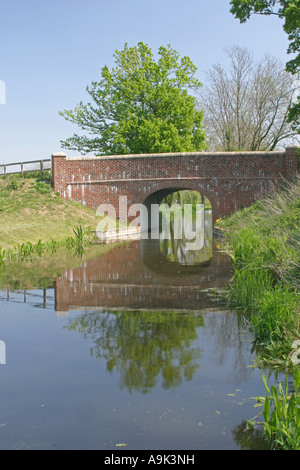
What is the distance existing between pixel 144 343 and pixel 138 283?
14.6 feet

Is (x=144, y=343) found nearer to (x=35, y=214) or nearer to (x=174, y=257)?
(x=174, y=257)

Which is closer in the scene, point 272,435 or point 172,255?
point 272,435

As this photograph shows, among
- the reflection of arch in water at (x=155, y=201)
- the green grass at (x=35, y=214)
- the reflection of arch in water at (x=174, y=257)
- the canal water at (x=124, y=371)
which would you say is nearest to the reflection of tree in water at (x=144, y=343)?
the canal water at (x=124, y=371)

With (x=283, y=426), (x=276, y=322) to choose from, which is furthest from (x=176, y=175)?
(x=283, y=426)

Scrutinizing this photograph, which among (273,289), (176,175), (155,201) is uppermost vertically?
(176,175)

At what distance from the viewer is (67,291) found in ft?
32.3

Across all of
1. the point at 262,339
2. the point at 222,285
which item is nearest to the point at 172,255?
the point at 222,285

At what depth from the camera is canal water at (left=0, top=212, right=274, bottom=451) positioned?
154 inches

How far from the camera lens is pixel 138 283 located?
10648mm

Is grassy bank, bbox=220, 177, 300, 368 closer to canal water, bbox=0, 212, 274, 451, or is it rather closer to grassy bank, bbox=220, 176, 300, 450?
grassy bank, bbox=220, 176, 300, 450

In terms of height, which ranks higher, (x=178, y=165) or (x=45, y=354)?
(x=178, y=165)

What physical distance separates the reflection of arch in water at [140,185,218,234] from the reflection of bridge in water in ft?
33.7

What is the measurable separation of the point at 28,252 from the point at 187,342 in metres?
11.0

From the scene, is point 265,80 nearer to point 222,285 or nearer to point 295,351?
point 222,285
